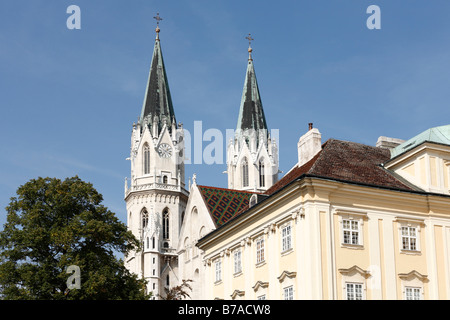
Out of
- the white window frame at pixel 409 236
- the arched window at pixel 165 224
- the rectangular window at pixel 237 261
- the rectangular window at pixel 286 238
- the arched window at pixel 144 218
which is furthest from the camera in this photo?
the arched window at pixel 165 224

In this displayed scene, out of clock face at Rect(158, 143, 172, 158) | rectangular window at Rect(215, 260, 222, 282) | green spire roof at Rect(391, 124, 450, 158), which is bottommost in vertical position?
rectangular window at Rect(215, 260, 222, 282)

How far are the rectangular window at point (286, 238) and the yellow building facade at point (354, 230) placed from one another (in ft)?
0.16

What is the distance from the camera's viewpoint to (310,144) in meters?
40.4

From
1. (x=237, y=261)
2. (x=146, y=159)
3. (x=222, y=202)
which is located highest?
(x=146, y=159)

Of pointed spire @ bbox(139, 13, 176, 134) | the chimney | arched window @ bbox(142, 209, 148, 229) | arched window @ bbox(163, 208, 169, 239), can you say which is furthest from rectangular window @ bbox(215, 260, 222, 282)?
pointed spire @ bbox(139, 13, 176, 134)

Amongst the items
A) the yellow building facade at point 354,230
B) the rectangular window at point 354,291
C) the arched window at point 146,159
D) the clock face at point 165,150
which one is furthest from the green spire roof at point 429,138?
the clock face at point 165,150

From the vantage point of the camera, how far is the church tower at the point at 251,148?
112562 mm

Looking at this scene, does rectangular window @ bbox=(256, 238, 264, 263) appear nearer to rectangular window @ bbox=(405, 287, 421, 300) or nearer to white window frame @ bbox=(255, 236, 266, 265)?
white window frame @ bbox=(255, 236, 266, 265)

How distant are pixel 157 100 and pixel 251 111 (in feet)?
48.5

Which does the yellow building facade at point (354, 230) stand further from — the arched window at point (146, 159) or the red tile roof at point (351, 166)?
the arched window at point (146, 159)

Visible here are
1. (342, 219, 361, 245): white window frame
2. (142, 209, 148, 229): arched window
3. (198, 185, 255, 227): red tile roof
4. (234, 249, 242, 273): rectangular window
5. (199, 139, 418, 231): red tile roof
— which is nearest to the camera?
(342, 219, 361, 245): white window frame

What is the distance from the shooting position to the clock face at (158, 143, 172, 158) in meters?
108

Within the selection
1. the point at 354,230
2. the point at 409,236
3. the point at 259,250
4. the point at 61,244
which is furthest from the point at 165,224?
the point at 354,230

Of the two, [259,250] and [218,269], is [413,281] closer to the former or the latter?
[259,250]
